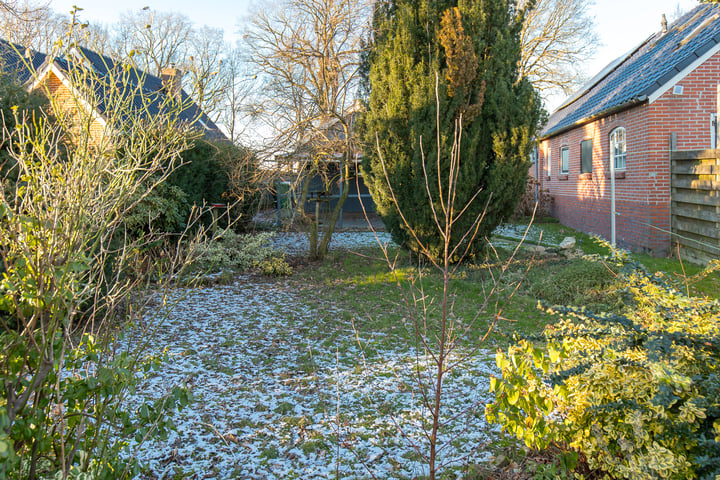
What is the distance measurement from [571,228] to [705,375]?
13612mm

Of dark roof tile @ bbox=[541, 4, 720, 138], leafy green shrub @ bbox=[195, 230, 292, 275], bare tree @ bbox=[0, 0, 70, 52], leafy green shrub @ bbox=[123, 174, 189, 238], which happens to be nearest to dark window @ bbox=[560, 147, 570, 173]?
dark roof tile @ bbox=[541, 4, 720, 138]

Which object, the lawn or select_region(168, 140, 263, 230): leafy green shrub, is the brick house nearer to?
the lawn

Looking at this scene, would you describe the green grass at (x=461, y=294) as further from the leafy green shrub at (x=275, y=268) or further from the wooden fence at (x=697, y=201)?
the wooden fence at (x=697, y=201)

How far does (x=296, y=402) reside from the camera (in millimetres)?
3887

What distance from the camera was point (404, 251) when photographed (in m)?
9.73

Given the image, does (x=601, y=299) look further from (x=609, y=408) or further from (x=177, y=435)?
(x=177, y=435)

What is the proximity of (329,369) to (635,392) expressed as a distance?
301cm

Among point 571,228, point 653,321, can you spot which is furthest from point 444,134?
point 571,228

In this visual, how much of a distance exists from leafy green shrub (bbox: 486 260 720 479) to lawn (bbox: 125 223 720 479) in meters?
0.31

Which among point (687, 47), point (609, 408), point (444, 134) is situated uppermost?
point (687, 47)

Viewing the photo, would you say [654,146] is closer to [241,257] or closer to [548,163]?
[241,257]

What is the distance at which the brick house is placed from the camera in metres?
8.96

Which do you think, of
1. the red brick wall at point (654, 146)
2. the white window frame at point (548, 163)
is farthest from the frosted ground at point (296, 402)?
the white window frame at point (548, 163)

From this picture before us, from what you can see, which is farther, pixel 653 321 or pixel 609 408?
pixel 653 321
